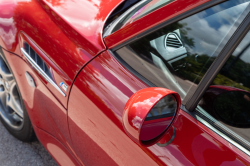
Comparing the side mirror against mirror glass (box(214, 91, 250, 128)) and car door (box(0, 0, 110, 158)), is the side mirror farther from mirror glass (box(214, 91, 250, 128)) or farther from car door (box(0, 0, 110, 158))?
car door (box(0, 0, 110, 158))

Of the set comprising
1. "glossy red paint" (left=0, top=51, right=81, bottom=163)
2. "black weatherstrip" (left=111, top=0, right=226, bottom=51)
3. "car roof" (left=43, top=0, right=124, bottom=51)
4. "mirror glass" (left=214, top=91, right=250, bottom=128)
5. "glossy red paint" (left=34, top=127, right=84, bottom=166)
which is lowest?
"glossy red paint" (left=34, top=127, right=84, bottom=166)

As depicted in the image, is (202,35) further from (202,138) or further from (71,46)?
(71,46)

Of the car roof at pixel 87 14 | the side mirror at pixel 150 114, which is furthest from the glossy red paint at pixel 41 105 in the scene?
the side mirror at pixel 150 114

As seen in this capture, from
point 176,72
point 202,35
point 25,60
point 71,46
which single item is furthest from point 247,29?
point 25,60

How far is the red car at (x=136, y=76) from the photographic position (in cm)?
100

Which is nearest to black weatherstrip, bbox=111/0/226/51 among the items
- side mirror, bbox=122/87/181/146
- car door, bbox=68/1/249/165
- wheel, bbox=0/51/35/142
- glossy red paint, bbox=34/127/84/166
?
car door, bbox=68/1/249/165

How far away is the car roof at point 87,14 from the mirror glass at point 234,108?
2.26 ft

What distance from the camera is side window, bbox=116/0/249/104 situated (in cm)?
103

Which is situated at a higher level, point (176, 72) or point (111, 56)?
point (176, 72)

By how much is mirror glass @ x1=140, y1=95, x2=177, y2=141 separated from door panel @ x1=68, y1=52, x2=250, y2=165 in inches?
5.5

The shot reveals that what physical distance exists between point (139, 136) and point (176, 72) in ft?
1.43

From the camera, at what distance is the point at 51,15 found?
5.17 ft

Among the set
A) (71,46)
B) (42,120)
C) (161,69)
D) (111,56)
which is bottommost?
(42,120)

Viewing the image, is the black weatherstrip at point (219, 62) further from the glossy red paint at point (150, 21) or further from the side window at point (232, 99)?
the glossy red paint at point (150, 21)
